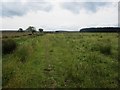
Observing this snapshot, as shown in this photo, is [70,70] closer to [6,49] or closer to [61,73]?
[61,73]

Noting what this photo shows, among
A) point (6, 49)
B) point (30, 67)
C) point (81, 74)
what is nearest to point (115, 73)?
Result: point (81, 74)

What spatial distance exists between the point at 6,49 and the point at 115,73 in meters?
17.0

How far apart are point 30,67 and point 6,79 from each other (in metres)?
3.44

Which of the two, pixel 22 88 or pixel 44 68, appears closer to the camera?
pixel 22 88

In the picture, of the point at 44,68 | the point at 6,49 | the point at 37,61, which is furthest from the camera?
the point at 6,49

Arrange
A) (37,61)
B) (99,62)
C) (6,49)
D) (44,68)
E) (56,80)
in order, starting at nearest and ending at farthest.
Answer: (56,80)
(44,68)
(99,62)
(37,61)
(6,49)

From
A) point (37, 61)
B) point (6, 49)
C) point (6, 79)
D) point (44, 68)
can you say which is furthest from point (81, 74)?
point (6, 49)

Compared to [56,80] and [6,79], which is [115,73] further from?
[6,79]

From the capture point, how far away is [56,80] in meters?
13.6

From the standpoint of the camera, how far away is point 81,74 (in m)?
14.5

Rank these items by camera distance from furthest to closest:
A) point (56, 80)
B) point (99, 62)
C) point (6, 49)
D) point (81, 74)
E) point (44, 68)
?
point (6, 49)
point (99, 62)
point (44, 68)
point (81, 74)
point (56, 80)

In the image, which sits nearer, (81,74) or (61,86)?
(61,86)

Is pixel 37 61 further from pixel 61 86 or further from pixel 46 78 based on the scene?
pixel 61 86

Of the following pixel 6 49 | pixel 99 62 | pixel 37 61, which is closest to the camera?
pixel 99 62
